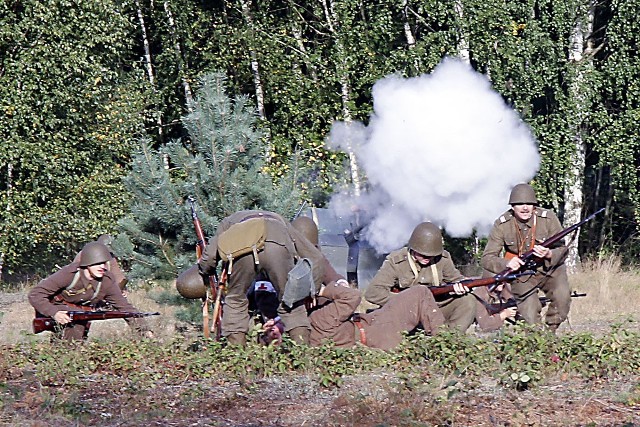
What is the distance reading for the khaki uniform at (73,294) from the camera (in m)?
11.4

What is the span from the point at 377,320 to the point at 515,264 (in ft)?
6.04

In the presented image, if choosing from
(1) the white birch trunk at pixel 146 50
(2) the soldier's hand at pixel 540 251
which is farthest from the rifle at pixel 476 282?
(1) the white birch trunk at pixel 146 50

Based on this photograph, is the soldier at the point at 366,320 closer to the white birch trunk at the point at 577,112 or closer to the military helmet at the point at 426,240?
the military helmet at the point at 426,240

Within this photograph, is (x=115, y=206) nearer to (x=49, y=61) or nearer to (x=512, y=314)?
(x=49, y=61)

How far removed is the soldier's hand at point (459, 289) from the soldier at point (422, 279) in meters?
0.07

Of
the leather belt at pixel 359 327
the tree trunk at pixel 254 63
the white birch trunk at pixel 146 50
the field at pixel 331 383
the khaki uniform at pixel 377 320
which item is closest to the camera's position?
the field at pixel 331 383

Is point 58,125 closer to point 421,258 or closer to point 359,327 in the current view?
point 421,258

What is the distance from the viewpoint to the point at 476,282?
11.4m

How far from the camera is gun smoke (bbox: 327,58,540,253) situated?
14.3 meters

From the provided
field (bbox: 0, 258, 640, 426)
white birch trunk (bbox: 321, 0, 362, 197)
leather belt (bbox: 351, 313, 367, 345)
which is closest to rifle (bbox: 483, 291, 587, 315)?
leather belt (bbox: 351, 313, 367, 345)

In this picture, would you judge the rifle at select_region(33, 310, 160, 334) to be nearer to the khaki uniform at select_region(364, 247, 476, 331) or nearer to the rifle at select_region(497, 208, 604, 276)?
the khaki uniform at select_region(364, 247, 476, 331)

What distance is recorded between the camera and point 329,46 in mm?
Result: 21062

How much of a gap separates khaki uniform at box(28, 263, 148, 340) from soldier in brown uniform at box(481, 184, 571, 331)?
13.5ft

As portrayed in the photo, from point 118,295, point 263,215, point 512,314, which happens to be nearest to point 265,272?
point 263,215
